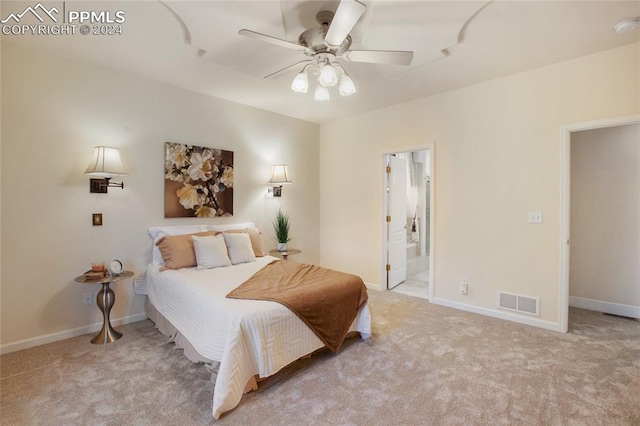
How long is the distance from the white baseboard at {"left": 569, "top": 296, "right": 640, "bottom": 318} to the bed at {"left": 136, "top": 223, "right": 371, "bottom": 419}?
9.81ft

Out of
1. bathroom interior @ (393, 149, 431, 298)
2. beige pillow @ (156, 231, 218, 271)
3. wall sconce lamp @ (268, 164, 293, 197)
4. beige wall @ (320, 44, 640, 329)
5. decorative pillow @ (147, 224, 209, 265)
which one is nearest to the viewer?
beige wall @ (320, 44, 640, 329)

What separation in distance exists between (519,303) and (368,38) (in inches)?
122

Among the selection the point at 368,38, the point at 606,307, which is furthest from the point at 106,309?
the point at 606,307

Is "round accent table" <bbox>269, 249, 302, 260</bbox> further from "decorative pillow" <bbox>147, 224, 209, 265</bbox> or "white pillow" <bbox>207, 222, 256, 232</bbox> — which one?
"decorative pillow" <bbox>147, 224, 209, 265</bbox>

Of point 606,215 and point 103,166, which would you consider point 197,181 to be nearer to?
point 103,166

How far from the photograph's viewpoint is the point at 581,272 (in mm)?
3770

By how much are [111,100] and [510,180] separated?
4.34m

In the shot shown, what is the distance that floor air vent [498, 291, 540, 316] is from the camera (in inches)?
122

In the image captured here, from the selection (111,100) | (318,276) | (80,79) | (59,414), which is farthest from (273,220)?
(59,414)

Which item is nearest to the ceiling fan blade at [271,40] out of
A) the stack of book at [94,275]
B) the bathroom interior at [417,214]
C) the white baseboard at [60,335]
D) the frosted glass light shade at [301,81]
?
the frosted glass light shade at [301,81]

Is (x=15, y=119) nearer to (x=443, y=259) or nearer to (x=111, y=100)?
(x=111, y=100)

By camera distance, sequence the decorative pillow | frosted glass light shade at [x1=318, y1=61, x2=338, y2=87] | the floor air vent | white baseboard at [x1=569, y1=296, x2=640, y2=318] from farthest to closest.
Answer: white baseboard at [x1=569, y1=296, x2=640, y2=318], the decorative pillow, the floor air vent, frosted glass light shade at [x1=318, y1=61, x2=338, y2=87]

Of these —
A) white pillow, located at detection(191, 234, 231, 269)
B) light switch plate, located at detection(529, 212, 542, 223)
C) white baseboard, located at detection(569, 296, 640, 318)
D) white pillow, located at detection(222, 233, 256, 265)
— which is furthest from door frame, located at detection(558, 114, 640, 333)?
white pillow, located at detection(191, 234, 231, 269)

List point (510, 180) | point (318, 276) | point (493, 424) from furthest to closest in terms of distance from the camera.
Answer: point (510, 180) → point (318, 276) → point (493, 424)
